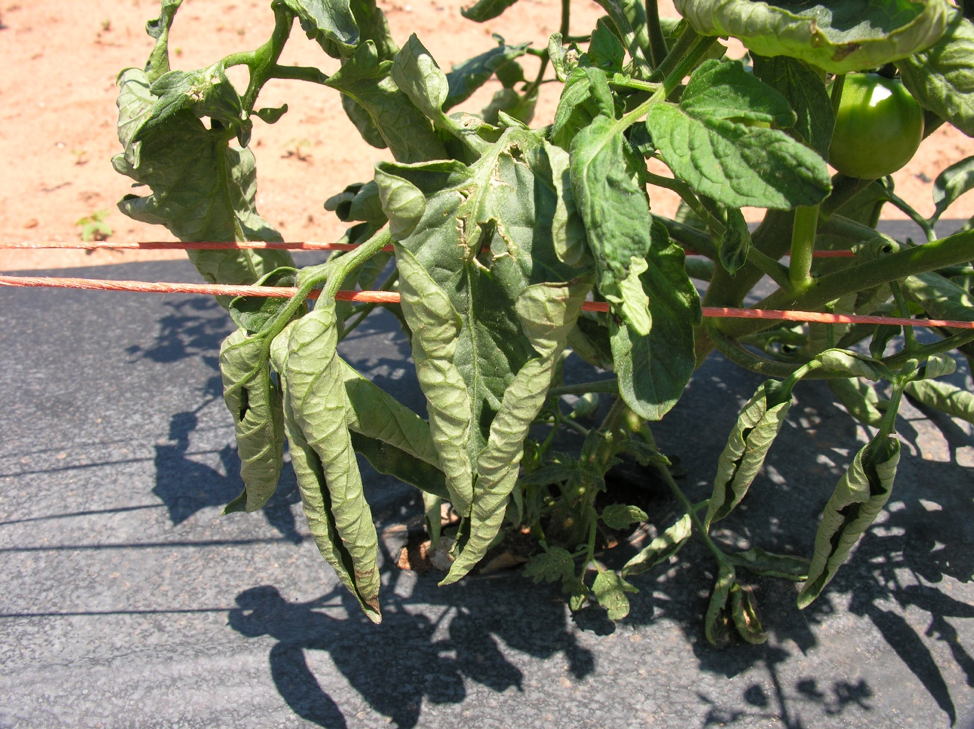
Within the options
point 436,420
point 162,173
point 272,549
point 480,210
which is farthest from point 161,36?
point 272,549

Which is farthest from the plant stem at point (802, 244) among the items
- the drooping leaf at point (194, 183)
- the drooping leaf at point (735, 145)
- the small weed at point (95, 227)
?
the small weed at point (95, 227)

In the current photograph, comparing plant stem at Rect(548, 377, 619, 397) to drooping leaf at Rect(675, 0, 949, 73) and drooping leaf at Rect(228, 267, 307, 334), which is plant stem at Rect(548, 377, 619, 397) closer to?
drooping leaf at Rect(228, 267, 307, 334)

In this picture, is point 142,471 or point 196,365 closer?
point 142,471

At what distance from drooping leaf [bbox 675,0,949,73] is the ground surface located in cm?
110

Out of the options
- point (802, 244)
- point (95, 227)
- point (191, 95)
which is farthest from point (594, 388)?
point (95, 227)

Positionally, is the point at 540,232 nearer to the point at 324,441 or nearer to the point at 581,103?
the point at 581,103

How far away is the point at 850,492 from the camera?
0.98m

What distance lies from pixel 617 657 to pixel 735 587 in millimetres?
263

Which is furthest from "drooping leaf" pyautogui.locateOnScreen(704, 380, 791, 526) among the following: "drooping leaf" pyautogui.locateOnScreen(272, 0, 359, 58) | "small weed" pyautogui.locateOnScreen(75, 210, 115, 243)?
"small weed" pyautogui.locateOnScreen(75, 210, 115, 243)

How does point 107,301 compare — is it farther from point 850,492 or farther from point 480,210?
point 850,492

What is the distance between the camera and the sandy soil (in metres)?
4.06

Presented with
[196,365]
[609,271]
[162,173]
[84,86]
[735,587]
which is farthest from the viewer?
[84,86]

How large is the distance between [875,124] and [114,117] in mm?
5080

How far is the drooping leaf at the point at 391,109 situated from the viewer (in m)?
1.03
